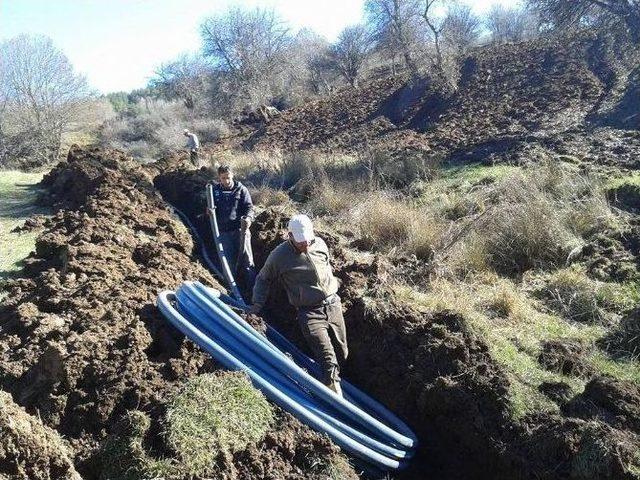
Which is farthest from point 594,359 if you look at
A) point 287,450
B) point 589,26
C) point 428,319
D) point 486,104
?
point 589,26

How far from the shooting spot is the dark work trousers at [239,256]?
7531mm

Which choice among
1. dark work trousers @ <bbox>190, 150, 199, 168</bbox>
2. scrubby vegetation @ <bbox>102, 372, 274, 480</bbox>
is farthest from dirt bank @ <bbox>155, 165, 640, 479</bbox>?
dark work trousers @ <bbox>190, 150, 199, 168</bbox>

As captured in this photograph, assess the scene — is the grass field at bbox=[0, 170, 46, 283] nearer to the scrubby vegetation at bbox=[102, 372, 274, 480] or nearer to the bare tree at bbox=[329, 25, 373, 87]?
the scrubby vegetation at bbox=[102, 372, 274, 480]

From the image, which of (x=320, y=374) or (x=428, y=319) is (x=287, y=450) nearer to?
(x=320, y=374)

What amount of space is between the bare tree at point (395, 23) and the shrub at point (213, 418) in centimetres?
2674

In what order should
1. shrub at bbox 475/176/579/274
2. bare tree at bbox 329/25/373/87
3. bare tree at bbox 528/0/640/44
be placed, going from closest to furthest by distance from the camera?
shrub at bbox 475/176/579/274 → bare tree at bbox 528/0/640/44 → bare tree at bbox 329/25/373/87

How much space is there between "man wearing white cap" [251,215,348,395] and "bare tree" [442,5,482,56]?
26.2 metres

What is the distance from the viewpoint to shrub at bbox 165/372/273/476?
358 centimetres

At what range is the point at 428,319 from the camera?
563cm

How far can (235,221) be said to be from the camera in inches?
310

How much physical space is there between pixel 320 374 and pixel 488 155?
983 cm

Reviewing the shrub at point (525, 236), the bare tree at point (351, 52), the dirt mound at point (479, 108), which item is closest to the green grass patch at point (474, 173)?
the dirt mound at point (479, 108)

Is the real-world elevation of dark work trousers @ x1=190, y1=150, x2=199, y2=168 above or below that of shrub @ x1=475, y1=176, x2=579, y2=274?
above

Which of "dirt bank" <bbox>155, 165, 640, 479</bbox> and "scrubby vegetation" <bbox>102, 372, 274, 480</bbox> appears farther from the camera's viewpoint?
"dirt bank" <bbox>155, 165, 640, 479</bbox>
